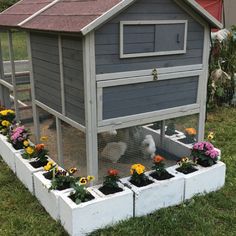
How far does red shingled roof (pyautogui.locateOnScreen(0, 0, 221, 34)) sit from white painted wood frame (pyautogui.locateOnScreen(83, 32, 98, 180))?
0.14m

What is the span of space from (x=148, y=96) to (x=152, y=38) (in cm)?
52

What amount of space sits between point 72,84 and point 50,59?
1.47 feet

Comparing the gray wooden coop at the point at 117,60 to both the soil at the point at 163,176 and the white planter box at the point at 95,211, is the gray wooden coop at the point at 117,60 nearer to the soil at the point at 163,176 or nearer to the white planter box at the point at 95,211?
the white planter box at the point at 95,211

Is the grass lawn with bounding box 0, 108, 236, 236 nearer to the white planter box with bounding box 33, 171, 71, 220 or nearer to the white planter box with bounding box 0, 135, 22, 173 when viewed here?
the white planter box with bounding box 33, 171, 71, 220

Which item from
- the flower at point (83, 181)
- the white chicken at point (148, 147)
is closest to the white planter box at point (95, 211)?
the flower at point (83, 181)

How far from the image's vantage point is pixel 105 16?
2.89 meters

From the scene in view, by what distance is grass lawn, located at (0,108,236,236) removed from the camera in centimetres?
321

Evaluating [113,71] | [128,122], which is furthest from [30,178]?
[113,71]

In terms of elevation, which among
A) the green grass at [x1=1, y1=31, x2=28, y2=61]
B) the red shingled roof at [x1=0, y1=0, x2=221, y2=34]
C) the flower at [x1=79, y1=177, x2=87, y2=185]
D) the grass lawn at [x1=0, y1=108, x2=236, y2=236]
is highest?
the red shingled roof at [x1=0, y1=0, x2=221, y2=34]

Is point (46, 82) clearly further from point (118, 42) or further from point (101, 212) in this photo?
point (101, 212)

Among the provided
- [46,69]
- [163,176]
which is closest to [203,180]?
[163,176]

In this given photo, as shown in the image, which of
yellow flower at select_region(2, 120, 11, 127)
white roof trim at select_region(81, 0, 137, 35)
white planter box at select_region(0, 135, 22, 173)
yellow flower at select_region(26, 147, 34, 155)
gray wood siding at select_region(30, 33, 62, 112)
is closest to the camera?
white roof trim at select_region(81, 0, 137, 35)

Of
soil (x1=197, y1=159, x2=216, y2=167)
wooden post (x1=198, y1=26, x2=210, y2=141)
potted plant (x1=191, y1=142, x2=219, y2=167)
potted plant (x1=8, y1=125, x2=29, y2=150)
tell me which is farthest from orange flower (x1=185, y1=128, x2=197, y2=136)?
potted plant (x1=8, y1=125, x2=29, y2=150)

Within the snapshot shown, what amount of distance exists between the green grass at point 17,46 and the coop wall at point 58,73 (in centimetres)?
24
